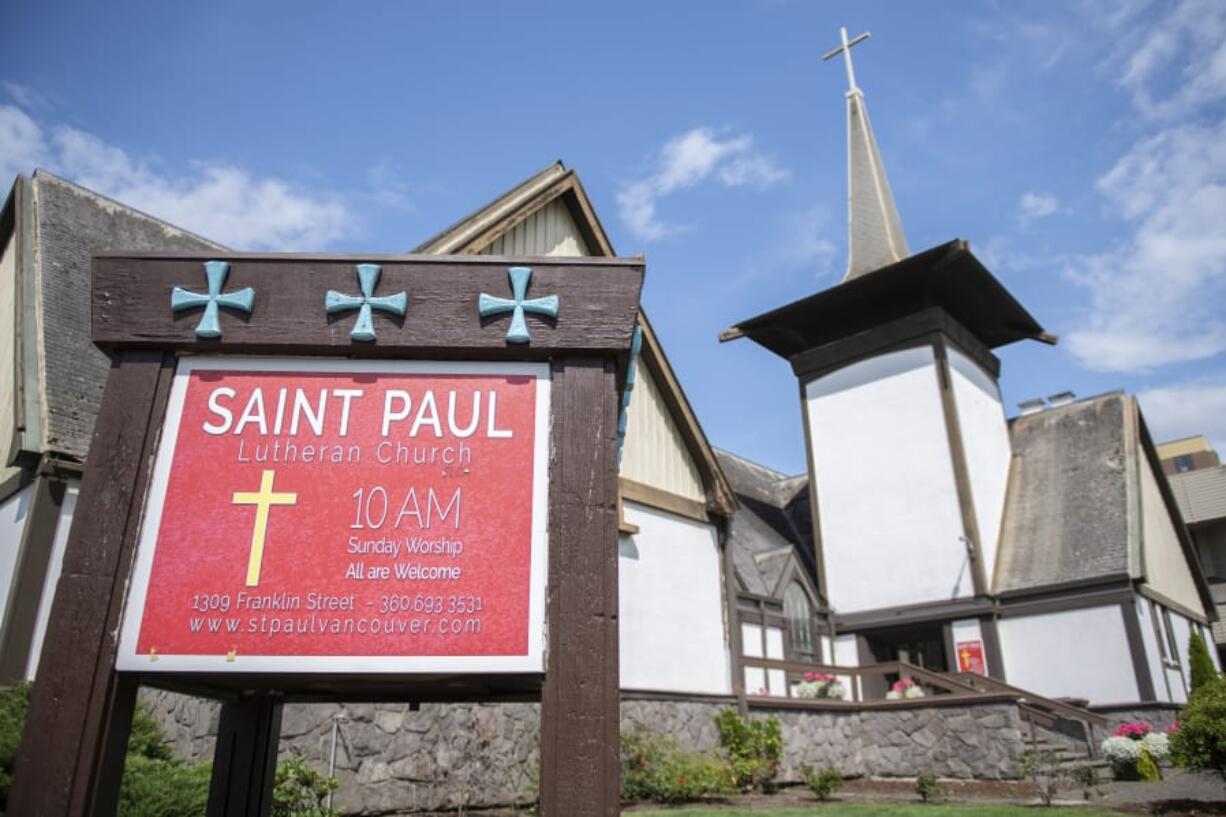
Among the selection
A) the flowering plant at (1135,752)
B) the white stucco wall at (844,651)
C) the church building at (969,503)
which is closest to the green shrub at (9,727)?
the church building at (969,503)

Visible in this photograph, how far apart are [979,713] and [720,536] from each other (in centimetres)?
542

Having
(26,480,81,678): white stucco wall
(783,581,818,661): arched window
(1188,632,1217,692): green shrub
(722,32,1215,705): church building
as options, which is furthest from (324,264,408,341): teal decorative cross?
(1188,632,1217,692): green shrub

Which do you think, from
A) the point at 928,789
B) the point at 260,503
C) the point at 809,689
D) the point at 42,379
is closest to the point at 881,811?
the point at 928,789

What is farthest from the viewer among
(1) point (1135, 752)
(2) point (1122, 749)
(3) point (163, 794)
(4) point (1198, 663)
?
(4) point (1198, 663)

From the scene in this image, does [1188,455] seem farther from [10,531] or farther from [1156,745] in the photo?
[10,531]

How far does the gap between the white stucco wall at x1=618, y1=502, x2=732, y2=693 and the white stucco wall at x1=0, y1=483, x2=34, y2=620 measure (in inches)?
317

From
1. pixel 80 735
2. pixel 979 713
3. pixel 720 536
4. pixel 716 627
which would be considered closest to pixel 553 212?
pixel 720 536

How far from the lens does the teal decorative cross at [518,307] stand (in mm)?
2932

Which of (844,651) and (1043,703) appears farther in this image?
(844,651)

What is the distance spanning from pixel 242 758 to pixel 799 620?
1899 centimetres

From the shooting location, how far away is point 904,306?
22.8 m

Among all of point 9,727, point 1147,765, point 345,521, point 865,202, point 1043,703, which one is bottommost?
point 1147,765

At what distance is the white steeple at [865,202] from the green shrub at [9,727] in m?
21.6

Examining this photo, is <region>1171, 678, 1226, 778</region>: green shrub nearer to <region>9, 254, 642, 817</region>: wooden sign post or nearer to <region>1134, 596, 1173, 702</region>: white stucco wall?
<region>1134, 596, 1173, 702</region>: white stucco wall
